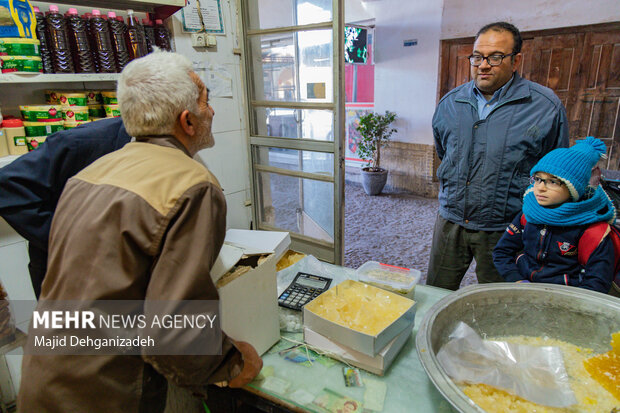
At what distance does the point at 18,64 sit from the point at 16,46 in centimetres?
7

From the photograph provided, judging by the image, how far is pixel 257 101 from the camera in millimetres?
2635

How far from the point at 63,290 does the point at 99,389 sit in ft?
0.77

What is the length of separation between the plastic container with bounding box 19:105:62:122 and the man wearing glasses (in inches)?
71.4

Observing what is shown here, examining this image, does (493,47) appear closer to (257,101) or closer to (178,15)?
(257,101)

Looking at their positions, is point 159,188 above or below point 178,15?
below

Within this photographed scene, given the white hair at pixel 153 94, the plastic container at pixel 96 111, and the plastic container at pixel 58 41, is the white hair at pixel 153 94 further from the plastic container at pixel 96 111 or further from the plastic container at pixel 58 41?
the plastic container at pixel 96 111

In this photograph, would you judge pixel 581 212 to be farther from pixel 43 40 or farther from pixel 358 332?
pixel 43 40

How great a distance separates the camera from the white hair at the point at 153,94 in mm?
904

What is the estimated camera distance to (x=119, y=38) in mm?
1845

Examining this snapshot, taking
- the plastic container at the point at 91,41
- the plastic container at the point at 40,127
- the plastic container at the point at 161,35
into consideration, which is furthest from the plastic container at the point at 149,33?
the plastic container at the point at 40,127

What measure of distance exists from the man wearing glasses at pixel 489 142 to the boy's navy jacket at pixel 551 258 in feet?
0.85

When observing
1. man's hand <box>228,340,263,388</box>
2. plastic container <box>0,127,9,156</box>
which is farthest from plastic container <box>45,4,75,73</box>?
man's hand <box>228,340,263,388</box>

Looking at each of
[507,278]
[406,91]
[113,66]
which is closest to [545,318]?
[507,278]

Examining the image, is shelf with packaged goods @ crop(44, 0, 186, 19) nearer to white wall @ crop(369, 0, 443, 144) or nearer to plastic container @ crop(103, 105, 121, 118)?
plastic container @ crop(103, 105, 121, 118)
